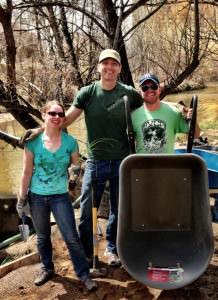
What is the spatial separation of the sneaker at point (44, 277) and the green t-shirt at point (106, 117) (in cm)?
107

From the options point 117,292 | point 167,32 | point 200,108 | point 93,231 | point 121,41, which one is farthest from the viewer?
point 200,108

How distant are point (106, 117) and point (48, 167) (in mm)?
613

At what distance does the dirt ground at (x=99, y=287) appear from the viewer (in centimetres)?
350

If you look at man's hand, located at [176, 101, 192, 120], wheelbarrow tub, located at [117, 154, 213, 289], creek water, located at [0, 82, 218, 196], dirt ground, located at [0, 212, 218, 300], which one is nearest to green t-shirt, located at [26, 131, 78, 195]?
wheelbarrow tub, located at [117, 154, 213, 289]

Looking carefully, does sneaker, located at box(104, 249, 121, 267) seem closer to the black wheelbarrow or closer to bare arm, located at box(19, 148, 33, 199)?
the black wheelbarrow

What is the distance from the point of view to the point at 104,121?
12.0 ft

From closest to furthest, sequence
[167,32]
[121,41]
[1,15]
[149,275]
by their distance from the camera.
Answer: [149,275] < [1,15] < [121,41] < [167,32]

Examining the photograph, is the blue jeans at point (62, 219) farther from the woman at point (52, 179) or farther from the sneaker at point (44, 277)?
the sneaker at point (44, 277)

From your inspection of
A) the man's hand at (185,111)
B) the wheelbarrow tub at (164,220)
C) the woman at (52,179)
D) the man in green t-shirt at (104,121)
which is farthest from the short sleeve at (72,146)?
the man's hand at (185,111)

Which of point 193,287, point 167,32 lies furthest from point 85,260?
point 167,32

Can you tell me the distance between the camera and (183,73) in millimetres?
6762

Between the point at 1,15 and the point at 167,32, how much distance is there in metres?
2.88

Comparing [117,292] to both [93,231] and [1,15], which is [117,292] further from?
[1,15]

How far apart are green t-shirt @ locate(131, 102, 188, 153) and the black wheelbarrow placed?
41 centimetres
